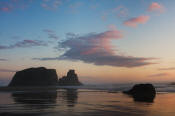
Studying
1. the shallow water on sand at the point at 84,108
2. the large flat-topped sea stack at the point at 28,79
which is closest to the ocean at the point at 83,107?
the shallow water on sand at the point at 84,108

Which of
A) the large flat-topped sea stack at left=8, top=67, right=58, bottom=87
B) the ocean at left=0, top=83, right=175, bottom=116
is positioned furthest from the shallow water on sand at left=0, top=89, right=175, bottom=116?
the large flat-topped sea stack at left=8, top=67, right=58, bottom=87

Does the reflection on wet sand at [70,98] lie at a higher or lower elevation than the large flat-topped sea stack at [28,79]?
lower

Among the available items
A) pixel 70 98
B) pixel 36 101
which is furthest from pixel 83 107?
pixel 70 98

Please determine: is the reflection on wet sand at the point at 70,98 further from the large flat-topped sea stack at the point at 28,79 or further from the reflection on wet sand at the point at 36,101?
the large flat-topped sea stack at the point at 28,79

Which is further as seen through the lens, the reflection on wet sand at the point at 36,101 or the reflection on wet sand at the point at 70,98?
the reflection on wet sand at the point at 70,98

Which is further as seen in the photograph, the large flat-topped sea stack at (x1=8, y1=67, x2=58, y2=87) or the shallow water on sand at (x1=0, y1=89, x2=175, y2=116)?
the large flat-topped sea stack at (x1=8, y1=67, x2=58, y2=87)

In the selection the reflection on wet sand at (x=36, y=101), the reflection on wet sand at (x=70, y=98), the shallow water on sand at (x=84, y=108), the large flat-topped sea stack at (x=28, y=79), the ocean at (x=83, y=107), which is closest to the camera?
the shallow water on sand at (x=84, y=108)

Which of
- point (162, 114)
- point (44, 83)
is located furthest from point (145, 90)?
point (44, 83)

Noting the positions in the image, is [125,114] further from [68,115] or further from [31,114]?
[31,114]

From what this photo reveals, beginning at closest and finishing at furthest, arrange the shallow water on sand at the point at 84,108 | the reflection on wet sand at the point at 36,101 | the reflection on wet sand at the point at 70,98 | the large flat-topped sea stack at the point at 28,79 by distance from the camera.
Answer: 1. the shallow water on sand at the point at 84,108
2. the reflection on wet sand at the point at 36,101
3. the reflection on wet sand at the point at 70,98
4. the large flat-topped sea stack at the point at 28,79

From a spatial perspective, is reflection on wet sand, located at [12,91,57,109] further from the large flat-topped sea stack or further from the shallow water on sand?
the large flat-topped sea stack

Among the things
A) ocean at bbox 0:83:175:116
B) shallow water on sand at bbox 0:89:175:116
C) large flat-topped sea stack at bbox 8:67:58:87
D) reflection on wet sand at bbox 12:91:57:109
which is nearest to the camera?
shallow water on sand at bbox 0:89:175:116

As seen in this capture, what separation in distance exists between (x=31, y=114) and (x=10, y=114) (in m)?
1.80

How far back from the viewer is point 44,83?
642 feet
